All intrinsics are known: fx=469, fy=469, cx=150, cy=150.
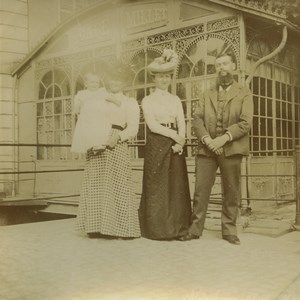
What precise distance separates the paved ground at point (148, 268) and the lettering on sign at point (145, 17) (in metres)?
0.95

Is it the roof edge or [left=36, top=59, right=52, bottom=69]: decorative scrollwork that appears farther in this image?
[left=36, top=59, right=52, bottom=69]: decorative scrollwork

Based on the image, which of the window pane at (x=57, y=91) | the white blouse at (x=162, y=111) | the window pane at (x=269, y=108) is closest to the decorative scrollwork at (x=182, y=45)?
the white blouse at (x=162, y=111)

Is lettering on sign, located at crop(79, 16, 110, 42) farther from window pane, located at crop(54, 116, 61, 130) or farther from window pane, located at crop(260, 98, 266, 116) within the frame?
window pane, located at crop(260, 98, 266, 116)

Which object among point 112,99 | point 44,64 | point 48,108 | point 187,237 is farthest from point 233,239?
point 44,64

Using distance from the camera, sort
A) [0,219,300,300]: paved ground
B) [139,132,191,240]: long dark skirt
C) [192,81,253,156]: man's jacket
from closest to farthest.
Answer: [0,219,300,300]: paved ground < [192,81,253,156]: man's jacket < [139,132,191,240]: long dark skirt

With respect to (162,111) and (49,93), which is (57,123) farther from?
(162,111)

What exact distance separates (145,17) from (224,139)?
651 mm

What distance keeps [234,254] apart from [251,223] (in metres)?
0.54

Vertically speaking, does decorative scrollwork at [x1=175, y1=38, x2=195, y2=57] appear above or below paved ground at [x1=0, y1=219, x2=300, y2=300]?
above

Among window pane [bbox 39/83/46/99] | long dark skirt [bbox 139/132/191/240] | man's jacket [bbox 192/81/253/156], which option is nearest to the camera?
man's jacket [bbox 192/81/253/156]

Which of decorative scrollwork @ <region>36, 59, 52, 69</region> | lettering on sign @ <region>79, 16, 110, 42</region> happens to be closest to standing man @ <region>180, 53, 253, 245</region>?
lettering on sign @ <region>79, 16, 110, 42</region>

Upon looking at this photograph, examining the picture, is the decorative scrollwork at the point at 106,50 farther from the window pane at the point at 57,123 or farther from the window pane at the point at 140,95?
the window pane at the point at 57,123

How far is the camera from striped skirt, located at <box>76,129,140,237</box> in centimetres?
210

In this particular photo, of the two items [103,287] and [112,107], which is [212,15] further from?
[103,287]
